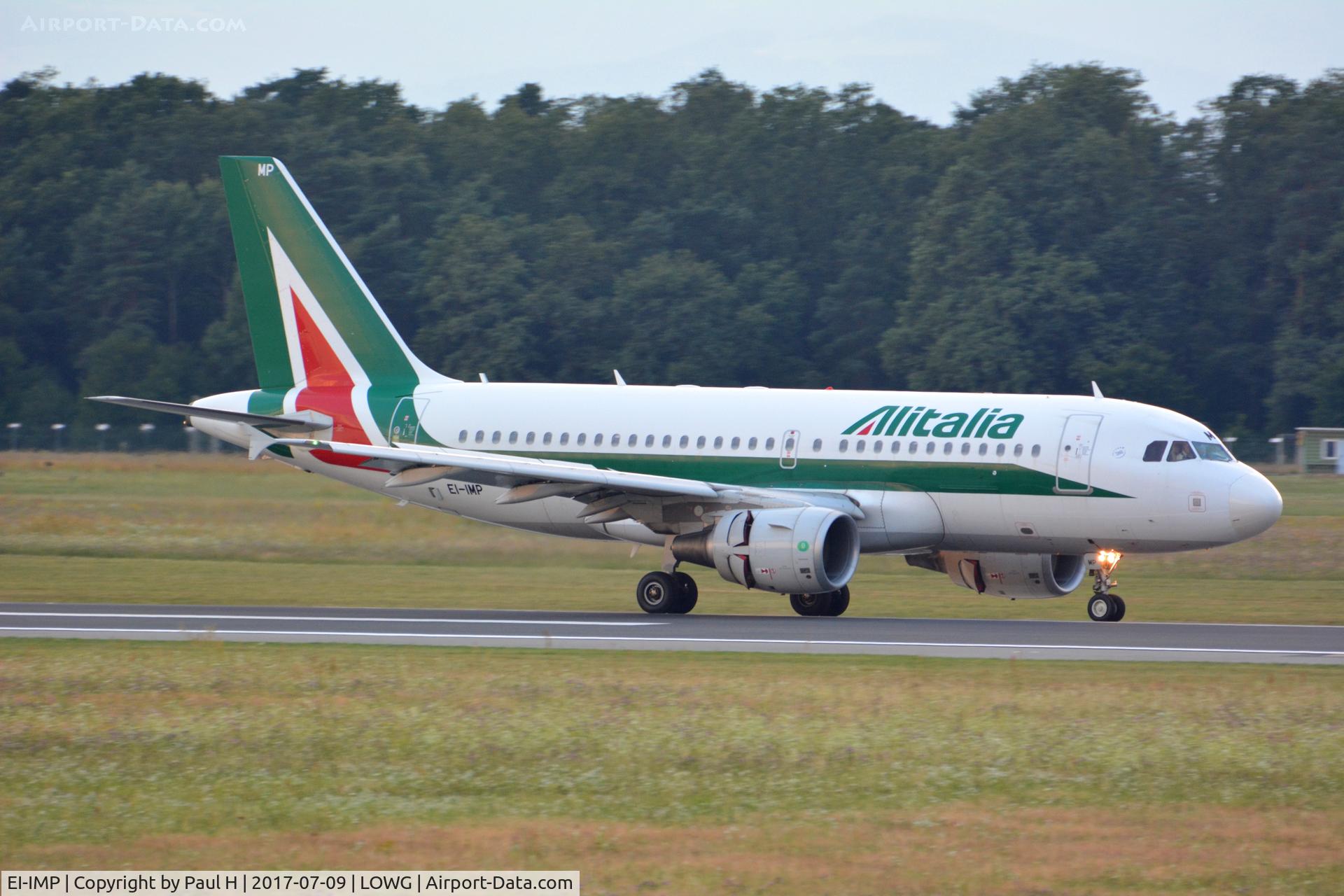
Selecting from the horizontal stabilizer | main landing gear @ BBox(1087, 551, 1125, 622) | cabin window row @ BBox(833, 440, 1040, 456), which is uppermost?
the horizontal stabilizer

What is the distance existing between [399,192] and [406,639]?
62.2 metres

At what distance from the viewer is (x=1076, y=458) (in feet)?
84.3

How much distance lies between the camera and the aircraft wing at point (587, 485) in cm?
2614

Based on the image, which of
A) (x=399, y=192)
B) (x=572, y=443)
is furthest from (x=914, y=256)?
(x=572, y=443)

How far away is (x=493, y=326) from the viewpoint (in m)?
71.8

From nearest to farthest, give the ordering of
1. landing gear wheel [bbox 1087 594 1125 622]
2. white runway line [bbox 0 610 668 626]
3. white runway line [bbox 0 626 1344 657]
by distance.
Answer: white runway line [bbox 0 626 1344 657]
white runway line [bbox 0 610 668 626]
landing gear wheel [bbox 1087 594 1125 622]

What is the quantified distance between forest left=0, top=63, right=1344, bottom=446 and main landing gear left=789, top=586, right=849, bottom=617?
134 feet

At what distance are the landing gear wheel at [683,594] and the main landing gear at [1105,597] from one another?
227 inches

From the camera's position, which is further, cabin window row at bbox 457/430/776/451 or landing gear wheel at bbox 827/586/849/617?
cabin window row at bbox 457/430/776/451

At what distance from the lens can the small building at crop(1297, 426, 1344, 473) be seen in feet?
185

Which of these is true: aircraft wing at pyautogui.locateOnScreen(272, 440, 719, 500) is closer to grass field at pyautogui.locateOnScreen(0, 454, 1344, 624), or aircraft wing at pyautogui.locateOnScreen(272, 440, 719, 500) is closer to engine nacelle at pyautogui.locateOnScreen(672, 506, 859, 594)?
engine nacelle at pyautogui.locateOnScreen(672, 506, 859, 594)

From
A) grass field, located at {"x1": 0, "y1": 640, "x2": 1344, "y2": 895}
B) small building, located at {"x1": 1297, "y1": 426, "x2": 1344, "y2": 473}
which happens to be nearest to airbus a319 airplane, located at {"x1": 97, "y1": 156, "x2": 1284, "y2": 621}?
grass field, located at {"x1": 0, "y1": 640, "x2": 1344, "y2": 895}

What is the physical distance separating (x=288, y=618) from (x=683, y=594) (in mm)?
5769

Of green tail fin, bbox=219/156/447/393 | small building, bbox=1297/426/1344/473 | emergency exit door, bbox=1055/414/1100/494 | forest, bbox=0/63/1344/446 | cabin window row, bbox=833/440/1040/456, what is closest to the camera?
emergency exit door, bbox=1055/414/1100/494
